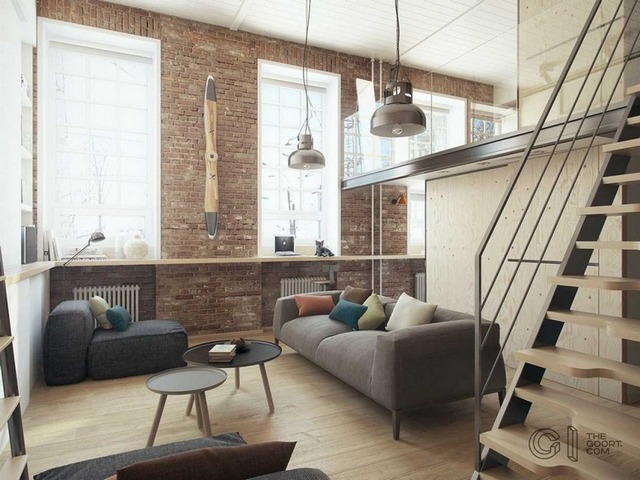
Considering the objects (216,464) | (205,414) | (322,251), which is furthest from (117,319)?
(216,464)

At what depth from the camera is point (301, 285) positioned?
22.1ft

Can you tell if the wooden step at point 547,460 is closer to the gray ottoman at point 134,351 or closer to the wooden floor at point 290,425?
the wooden floor at point 290,425

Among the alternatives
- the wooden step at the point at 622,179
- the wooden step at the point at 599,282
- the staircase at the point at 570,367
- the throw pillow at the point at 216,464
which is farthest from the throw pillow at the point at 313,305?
the throw pillow at the point at 216,464

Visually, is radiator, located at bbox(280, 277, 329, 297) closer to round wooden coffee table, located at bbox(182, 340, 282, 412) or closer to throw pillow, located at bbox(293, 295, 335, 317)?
throw pillow, located at bbox(293, 295, 335, 317)

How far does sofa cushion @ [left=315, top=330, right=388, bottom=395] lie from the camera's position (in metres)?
3.37

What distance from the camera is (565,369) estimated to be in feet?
6.97

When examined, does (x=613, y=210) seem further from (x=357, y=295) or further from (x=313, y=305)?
(x=313, y=305)

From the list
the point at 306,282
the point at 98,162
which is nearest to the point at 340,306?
the point at 306,282

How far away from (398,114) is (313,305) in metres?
2.66

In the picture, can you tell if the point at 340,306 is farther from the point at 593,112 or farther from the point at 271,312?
the point at 593,112

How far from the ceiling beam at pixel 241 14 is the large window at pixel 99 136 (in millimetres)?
1082

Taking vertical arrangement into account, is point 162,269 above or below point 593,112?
below

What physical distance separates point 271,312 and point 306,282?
71 centimetres

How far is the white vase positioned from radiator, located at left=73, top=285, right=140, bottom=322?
0.46 m
